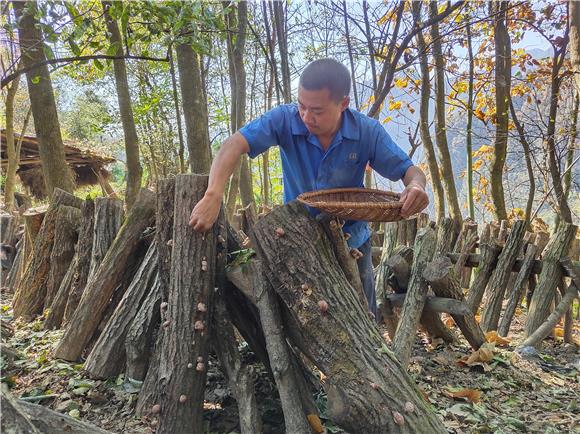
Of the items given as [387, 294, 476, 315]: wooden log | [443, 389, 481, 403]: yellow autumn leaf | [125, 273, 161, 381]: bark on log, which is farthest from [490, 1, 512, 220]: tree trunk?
[125, 273, 161, 381]: bark on log

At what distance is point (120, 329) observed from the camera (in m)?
3.12

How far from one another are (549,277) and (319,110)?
282cm

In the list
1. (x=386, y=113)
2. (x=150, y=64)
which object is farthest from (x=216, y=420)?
(x=150, y=64)

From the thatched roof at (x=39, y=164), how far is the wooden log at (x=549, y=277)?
1450 centimetres

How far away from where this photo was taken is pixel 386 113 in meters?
10.0

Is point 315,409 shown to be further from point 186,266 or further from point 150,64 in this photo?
point 150,64

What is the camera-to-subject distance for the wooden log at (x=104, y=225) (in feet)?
12.9

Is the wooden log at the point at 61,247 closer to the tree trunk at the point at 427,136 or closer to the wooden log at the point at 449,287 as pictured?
the wooden log at the point at 449,287

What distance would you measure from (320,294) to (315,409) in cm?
63

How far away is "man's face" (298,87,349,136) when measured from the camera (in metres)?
2.65

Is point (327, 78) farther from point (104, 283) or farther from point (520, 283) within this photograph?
point (520, 283)

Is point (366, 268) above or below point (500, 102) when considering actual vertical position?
below

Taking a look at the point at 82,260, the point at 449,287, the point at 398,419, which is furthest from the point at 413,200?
the point at 82,260

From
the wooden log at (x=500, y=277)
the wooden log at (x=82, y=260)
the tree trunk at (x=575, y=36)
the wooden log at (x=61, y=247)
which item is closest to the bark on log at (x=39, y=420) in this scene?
the wooden log at (x=82, y=260)
